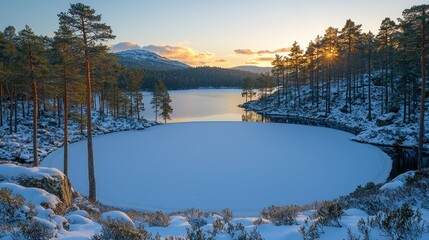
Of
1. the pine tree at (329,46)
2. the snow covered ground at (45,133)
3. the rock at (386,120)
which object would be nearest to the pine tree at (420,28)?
the rock at (386,120)

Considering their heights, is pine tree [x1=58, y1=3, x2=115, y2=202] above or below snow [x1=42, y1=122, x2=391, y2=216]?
above

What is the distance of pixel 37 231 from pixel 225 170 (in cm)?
1514

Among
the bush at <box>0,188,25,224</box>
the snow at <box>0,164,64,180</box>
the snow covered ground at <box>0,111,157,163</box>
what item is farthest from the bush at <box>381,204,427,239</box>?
the snow covered ground at <box>0,111,157,163</box>

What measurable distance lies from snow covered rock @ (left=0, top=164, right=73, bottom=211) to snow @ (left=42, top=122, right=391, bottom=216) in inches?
211

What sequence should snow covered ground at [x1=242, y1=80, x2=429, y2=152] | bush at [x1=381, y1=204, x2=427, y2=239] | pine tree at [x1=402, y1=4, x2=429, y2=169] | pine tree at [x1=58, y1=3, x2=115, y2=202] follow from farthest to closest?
snow covered ground at [x1=242, y1=80, x2=429, y2=152] → pine tree at [x1=402, y1=4, x2=429, y2=169] → pine tree at [x1=58, y1=3, x2=115, y2=202] → bush at [x1=381, y1=204, x2=427, y2=239]

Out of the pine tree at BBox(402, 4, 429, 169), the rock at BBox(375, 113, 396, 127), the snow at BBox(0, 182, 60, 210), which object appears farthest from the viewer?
the rock at BBox(375, 113, 396, 127)

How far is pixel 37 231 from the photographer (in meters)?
4.73

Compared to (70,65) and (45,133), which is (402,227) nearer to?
(70,65)

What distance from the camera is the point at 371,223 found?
4359 mm

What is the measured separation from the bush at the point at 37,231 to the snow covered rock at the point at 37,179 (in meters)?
3.35

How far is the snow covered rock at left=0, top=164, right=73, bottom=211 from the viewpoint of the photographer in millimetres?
8156

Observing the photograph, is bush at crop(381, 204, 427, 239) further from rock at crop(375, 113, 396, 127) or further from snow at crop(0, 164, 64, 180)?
rock at crop(375, 113, 396, 127)

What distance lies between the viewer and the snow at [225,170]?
14.2 meters

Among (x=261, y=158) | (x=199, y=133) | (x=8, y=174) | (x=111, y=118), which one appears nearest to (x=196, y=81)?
(x=111, y=118)
